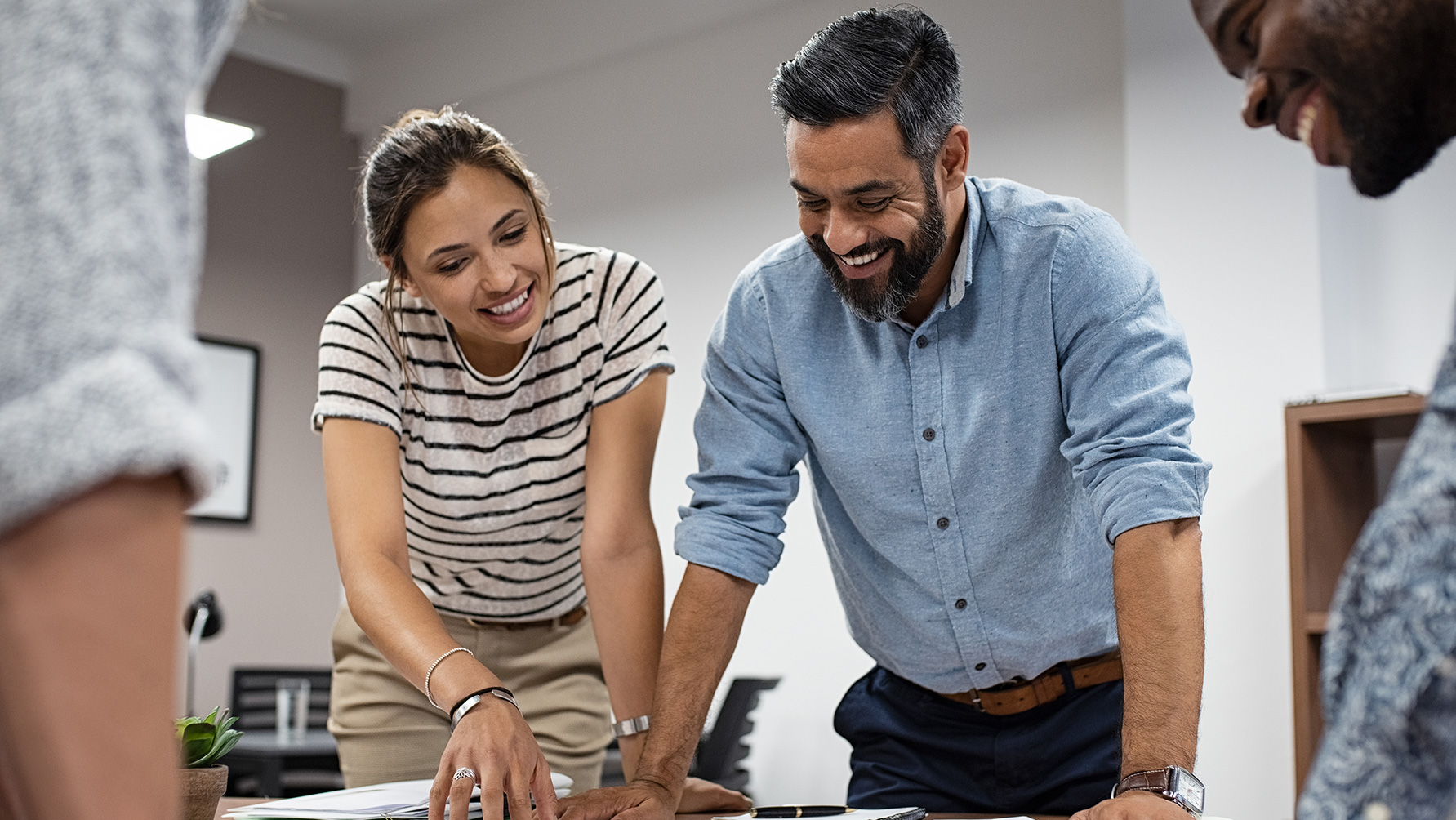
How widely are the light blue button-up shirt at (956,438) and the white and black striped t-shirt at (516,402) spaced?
153 mm

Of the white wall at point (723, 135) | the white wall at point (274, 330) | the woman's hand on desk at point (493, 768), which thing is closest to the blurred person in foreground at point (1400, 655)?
the woman's hand on desk at point (493, 768)

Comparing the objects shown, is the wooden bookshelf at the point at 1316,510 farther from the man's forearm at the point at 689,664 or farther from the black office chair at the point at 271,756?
the black office chair at the point at 271,756

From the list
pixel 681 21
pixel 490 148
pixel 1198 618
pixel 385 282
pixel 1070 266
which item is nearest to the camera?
pixel 1198 618

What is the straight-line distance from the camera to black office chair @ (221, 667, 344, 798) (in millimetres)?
3547

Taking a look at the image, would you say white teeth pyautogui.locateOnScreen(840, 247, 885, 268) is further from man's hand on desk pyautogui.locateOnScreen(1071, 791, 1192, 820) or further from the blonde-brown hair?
man's hand on desk pyautogui.locateOnScreen(1071, 791, 1192, 820)

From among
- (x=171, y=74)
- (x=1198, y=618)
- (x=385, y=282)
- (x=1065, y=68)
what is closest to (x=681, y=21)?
(x=1065, y=68)

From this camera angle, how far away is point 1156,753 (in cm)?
122

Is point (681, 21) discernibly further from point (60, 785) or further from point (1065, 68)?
point (60, 785)

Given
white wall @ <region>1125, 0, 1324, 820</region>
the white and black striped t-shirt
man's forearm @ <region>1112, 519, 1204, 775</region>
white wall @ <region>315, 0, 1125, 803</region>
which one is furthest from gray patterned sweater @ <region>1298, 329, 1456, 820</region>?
white wall @ <region>315, 0, 1125, 803</region>

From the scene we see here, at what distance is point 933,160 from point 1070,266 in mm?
213

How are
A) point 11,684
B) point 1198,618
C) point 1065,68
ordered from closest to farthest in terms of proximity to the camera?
point 11,684, point 1198,618, point 1065,68

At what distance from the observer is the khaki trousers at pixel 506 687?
1.81 meters

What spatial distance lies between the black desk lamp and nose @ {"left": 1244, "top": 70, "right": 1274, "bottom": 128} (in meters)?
3.82

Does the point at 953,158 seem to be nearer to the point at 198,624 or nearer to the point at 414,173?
the point at 414,173
